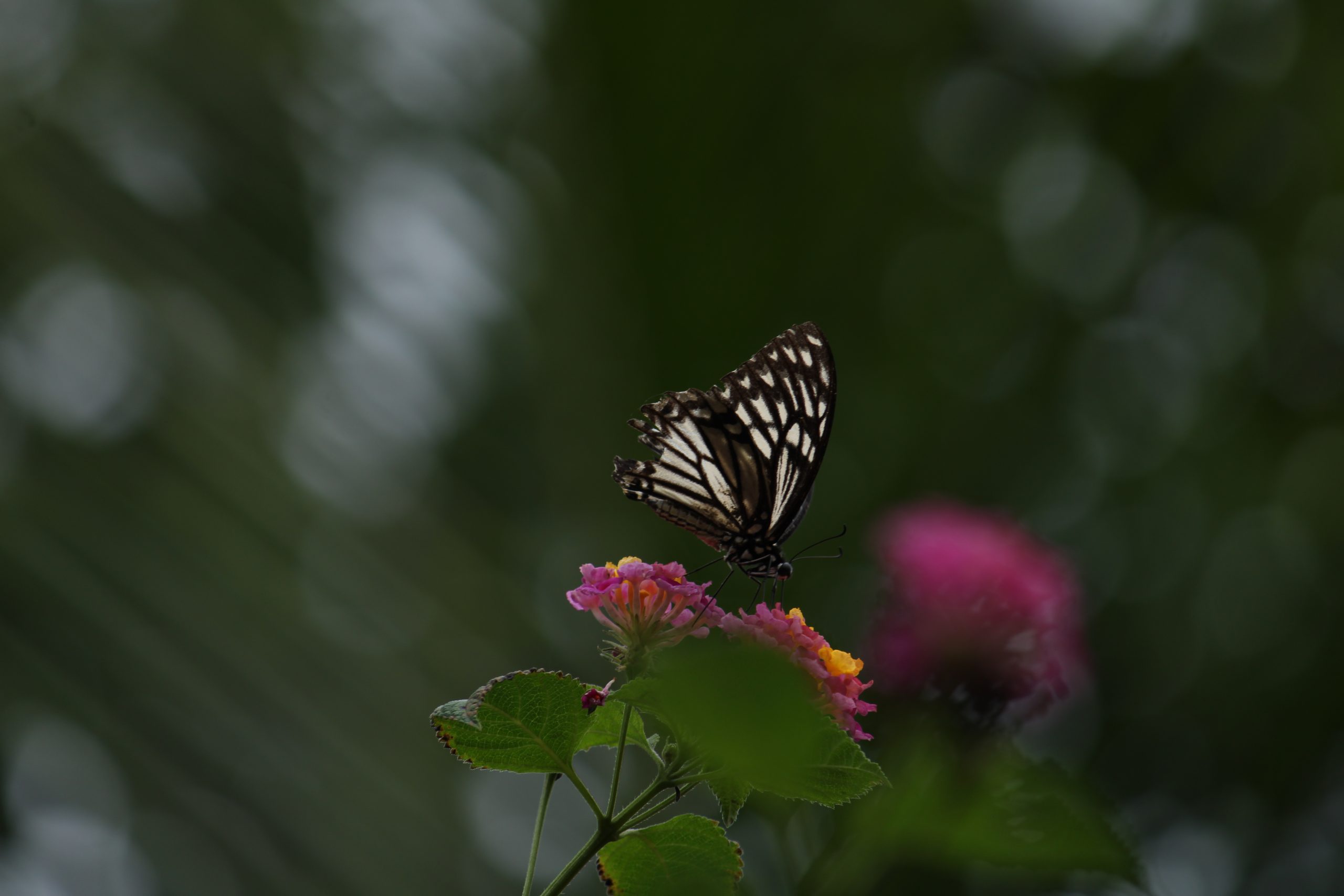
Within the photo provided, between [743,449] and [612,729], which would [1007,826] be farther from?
[743,449]

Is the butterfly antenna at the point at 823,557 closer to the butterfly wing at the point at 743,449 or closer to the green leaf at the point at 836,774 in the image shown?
the butterfly wing at the point at 743,449

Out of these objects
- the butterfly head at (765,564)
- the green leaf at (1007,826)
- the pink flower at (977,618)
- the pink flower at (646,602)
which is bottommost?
the green leaf at (1007,826)

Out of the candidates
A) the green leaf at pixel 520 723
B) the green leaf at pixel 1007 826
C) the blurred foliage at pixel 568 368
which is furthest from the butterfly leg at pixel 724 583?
the blurred foliage at pixel 568 368

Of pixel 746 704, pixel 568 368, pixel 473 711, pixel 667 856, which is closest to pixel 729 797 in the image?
pixel 667 856

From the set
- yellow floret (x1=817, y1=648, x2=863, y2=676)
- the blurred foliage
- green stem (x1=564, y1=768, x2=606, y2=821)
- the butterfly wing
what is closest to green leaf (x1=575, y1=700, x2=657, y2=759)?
green stem (x1=564, y1=768, x2=606, y2=821)

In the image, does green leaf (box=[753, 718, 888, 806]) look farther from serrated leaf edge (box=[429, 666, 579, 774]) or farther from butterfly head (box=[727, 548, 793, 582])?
butterfly head (box=[727, 548, 793, 582])
